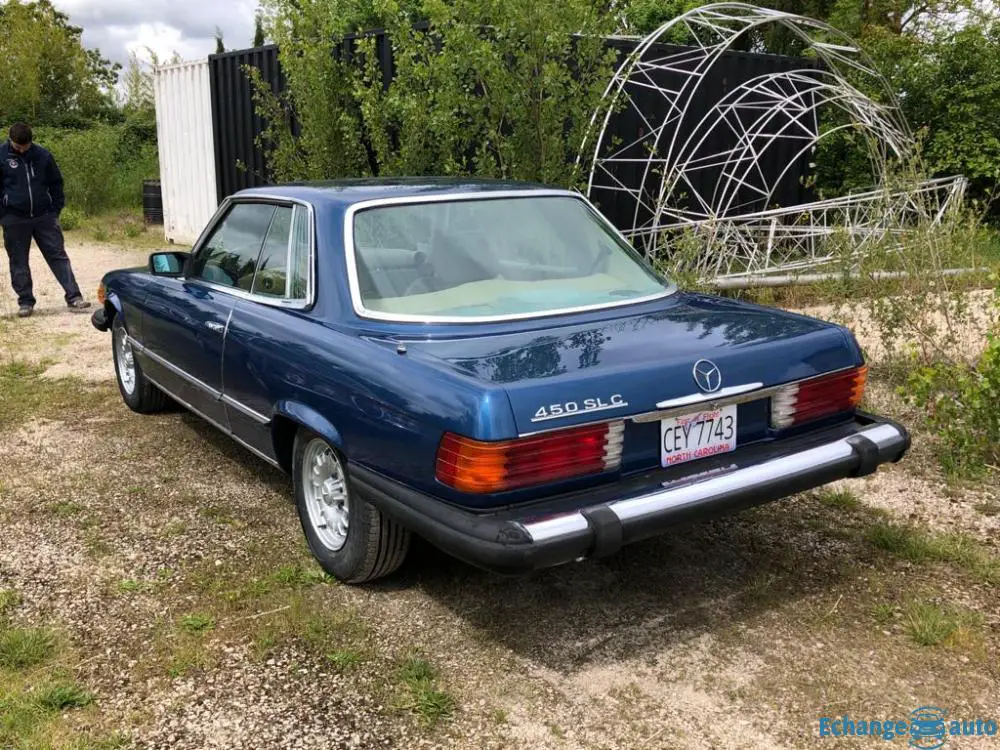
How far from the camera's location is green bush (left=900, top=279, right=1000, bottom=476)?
433 centimetres

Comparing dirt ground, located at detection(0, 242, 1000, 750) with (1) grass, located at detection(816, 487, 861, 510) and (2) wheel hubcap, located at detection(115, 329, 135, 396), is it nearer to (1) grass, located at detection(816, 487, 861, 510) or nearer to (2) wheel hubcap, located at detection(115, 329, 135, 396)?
(1) grass, located at detection(816, 487, 861, 510)

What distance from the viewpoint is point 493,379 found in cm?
279

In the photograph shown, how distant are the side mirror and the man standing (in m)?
5.23

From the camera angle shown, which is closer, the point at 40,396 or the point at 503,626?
the point at 503,626

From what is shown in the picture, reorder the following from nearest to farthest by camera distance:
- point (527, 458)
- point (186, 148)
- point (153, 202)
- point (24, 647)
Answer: point (527, 458) → point (24, 647) → point (186, 148) → point (153, 202)

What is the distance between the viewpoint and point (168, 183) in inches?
614

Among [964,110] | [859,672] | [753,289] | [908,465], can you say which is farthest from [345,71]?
[964,110]

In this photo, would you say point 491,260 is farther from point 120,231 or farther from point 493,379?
point 120,231

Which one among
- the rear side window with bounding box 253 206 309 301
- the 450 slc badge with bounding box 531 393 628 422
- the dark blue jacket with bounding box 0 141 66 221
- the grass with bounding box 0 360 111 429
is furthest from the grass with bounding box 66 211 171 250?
the 450 slc badge with bounding box 531 393 628 422

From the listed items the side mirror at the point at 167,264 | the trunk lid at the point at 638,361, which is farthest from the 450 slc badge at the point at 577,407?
the side mirror at the point at 167,264

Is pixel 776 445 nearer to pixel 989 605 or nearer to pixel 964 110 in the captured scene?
pixel 989 605

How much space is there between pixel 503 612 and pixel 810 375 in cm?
144

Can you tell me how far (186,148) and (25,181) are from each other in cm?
603

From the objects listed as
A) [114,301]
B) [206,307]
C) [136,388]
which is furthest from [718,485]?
[114,301]
